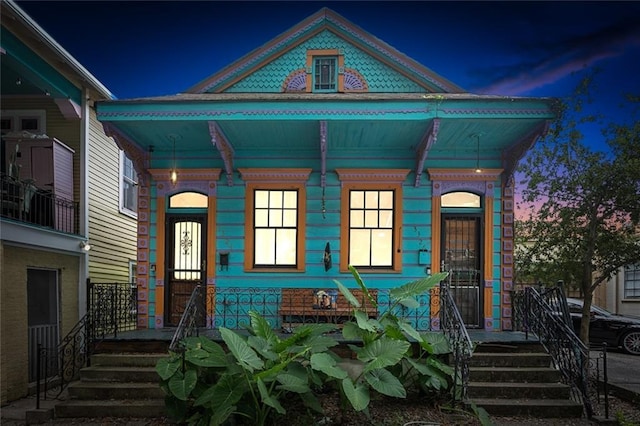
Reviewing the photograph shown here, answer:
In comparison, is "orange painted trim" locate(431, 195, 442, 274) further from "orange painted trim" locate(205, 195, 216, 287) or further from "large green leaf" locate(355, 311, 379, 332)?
"orange painted trim" locate(205, 195, 216, 287)

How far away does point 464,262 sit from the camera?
8.84m

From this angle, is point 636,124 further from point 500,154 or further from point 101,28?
point 101,28

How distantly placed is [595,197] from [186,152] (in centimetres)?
782

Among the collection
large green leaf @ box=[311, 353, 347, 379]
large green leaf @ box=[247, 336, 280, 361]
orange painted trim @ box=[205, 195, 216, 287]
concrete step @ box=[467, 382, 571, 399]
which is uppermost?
orange painted trim @ box=[205, 195, 216, 287]

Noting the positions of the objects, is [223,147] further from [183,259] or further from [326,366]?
[326,366]

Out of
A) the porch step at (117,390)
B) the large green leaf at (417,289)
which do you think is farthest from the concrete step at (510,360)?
the porch step at (117,390)

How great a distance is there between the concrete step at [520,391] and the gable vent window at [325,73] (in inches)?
247

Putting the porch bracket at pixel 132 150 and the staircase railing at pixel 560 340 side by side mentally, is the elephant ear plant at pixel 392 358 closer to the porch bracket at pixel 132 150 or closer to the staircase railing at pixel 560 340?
the staircase railing at pixel 560 340

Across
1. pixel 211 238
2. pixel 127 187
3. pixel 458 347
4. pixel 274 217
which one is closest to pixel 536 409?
pixel 458 347

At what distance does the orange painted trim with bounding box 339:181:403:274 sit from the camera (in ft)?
28.7

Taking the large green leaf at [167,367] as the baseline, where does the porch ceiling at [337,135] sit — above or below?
above

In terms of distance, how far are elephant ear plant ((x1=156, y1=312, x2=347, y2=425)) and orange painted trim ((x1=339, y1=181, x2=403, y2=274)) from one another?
9.43ft

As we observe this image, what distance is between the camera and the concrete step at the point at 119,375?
680 cm

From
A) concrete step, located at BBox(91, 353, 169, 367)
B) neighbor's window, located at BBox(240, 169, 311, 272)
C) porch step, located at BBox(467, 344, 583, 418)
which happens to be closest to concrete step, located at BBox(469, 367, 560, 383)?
porch step, located at BBox(467, 344, 583, 418)
